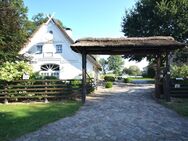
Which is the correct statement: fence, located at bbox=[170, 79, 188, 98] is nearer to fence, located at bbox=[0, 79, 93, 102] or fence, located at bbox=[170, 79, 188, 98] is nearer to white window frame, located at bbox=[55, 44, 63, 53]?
fence, located at bbox=[0, 79, 93, 102]

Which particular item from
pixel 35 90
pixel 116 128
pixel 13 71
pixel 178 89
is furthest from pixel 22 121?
pixel 178 89

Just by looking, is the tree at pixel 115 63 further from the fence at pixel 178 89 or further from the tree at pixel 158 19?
the fence at pixel 178 89

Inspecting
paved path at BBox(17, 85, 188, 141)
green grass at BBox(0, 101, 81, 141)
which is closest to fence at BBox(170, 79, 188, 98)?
paved path at BBox(17, 85, 188, 141)

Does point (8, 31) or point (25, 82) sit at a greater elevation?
point (8, 31)

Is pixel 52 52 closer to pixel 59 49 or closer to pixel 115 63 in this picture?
pixel 59 49

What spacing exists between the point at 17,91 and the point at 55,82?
7.79 feet

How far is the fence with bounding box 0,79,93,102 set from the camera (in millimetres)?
17797

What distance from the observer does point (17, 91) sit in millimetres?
17953

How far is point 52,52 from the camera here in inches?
1293

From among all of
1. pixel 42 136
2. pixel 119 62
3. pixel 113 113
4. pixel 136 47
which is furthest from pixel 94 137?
pixel 119 62

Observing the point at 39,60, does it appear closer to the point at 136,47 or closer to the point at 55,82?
the point at 55,82

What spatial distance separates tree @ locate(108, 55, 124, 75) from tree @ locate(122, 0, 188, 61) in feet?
181

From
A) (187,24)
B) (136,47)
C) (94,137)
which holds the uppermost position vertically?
(187,24)

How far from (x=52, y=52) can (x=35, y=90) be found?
50.1ft
